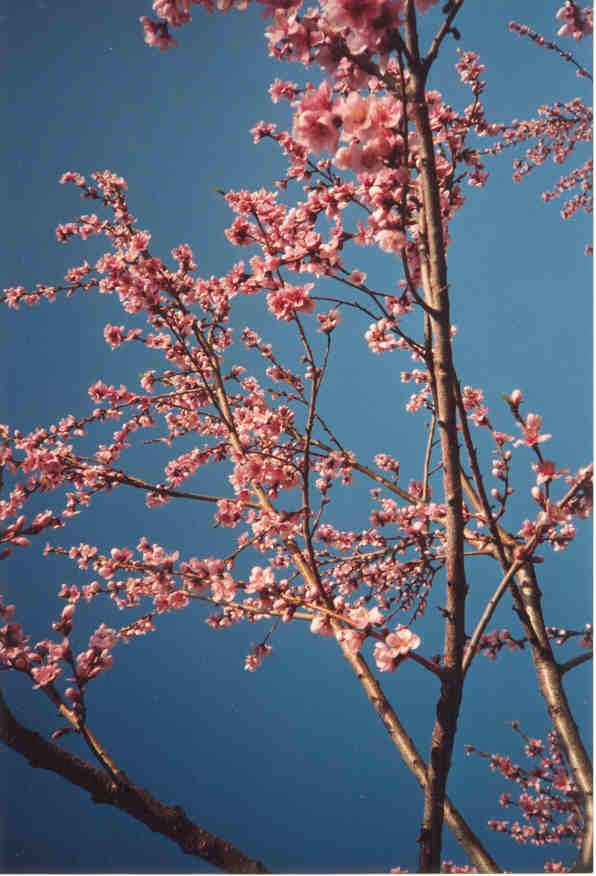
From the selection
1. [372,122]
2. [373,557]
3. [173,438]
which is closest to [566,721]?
[373,557]

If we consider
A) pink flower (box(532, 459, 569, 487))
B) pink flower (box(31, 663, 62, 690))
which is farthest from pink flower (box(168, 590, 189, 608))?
pink flower (box(532, 459, 569, 487))

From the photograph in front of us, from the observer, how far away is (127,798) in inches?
40.0

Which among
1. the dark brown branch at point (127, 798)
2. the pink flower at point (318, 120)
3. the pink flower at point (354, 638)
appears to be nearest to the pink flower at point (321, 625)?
the pink flower at point (354, 638)

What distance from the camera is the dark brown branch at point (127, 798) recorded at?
918mm

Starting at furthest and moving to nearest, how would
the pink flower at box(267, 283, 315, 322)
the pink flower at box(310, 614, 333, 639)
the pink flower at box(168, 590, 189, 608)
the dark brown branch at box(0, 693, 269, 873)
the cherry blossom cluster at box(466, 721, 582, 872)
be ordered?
the cherry blossom cluster at box(466, 721, 582, 872)
the pink flower at box(168, 590, 189, 608)
the pink flower at box(267, 283, 315, 322)
the pink flower at box(310, 614, 333, 639)
the dark brown branch at box(0, 693, 269, 873)

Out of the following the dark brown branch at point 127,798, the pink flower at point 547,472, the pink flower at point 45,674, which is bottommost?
the dark brown branch at point 127,798

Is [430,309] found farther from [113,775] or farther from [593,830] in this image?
[593,830]

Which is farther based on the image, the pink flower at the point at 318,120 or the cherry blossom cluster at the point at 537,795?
the cherry blossom cluster at the point at 537,795

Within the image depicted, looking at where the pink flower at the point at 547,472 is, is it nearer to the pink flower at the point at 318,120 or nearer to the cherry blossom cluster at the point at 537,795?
the pink flower at the point at 318,120

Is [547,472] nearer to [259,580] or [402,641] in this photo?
[402,641]

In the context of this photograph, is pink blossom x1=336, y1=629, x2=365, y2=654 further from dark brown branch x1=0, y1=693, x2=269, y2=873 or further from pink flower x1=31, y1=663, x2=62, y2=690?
pink flower x1=31, y1=663, x2=62, y2=690

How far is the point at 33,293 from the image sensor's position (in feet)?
8.79

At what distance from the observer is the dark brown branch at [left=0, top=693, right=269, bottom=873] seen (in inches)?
36.2

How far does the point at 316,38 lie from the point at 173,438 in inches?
Answer: 99.8
